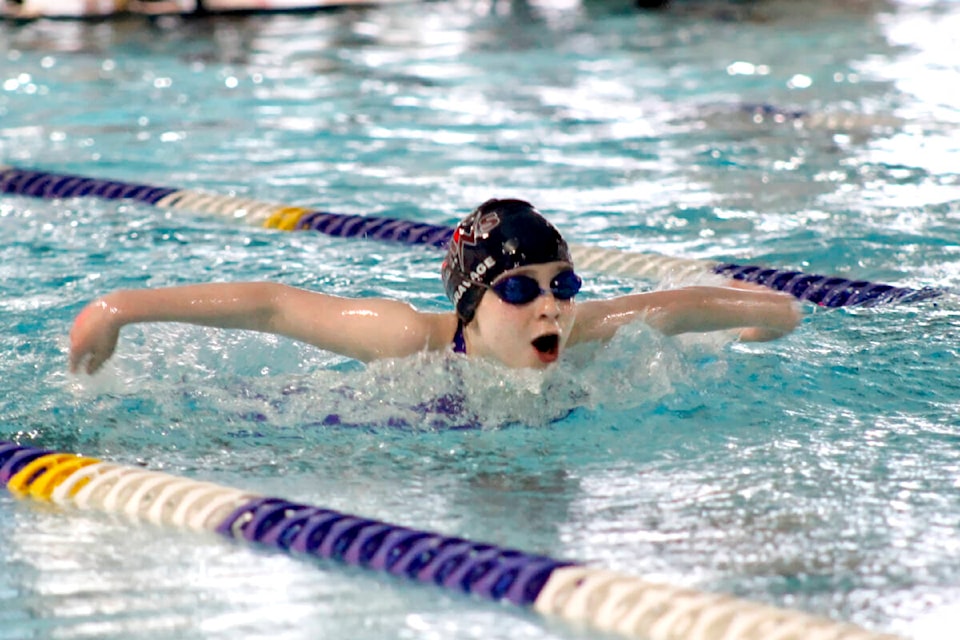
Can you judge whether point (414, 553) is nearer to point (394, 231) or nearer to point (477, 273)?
point (477, 273)

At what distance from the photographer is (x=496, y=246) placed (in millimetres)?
3148

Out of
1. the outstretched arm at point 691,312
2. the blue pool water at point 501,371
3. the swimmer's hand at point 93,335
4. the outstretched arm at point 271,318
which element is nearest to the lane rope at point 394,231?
the blue pool water at point 501,371

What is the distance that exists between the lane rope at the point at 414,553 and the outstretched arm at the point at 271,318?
0.29 meters

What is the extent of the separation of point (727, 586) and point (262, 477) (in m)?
1.16

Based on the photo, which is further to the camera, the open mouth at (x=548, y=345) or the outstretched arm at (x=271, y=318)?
the open mouth at (x=548, y=345)

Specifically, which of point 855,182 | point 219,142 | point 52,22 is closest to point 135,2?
point 52,22

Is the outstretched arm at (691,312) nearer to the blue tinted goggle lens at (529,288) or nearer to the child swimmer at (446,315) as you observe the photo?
the child swimmer at (446,315)

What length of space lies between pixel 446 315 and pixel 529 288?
37cm

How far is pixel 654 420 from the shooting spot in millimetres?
3283

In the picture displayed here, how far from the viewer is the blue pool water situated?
2.43 meters

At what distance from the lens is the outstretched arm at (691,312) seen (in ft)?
11.3

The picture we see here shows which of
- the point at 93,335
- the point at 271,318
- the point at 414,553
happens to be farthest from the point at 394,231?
the point at 414,553

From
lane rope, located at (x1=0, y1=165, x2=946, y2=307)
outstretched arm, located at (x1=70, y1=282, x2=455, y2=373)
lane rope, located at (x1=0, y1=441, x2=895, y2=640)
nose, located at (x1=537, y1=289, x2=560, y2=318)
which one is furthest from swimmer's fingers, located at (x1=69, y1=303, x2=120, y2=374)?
lane rope, located at (x1=0, y1=165, x2=946, y2=307)

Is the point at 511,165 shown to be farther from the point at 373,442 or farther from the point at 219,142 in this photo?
the point at 373,442
